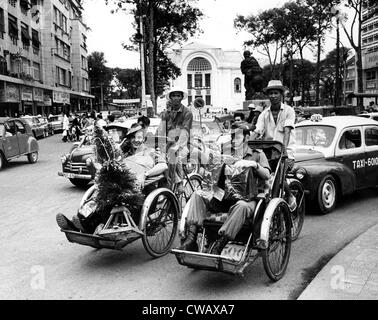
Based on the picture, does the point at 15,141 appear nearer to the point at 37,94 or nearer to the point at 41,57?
the point at 37,94

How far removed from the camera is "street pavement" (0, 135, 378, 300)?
14.7 feet

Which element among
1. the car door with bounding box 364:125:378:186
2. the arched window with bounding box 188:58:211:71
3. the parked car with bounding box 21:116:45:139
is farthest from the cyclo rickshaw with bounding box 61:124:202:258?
the arched window with bounding box 188:58:211:71

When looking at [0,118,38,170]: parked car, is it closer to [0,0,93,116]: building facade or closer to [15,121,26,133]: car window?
[15,121,26,133]: car window

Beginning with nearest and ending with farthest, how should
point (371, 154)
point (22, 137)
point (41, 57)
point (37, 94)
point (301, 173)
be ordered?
1. point (301, 173)
2. point (371, 154)
3. point (22, 137)
4. point (37, 94)
5. point (41, 57)

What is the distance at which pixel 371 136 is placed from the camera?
898 cm

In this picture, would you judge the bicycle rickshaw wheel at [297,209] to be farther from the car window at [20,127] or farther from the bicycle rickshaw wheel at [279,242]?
the car window at [20,127]

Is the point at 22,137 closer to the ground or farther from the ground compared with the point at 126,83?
closer to the ground

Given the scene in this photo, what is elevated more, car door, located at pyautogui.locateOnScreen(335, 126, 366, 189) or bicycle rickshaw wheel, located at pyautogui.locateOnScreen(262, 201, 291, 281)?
car door, located at pyautogui.locateOnScreen(335, 126, 366, 189)

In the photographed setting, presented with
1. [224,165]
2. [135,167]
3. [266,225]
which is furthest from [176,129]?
[266,225]

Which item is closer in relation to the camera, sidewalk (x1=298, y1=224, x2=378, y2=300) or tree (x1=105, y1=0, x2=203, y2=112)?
sidewalk (x1=298, y1=224, x2=378, y2=300)

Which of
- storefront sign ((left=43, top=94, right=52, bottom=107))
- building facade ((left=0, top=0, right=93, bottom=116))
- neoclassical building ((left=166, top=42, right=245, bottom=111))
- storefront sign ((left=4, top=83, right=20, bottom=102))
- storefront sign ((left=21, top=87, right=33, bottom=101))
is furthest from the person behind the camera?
neoclassical building ((left=166, top=42, right=245, bottom=111))

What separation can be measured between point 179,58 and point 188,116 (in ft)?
284

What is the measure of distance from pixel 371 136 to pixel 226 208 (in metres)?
5.17

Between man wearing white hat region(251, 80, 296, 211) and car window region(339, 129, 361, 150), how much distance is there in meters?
2.71
